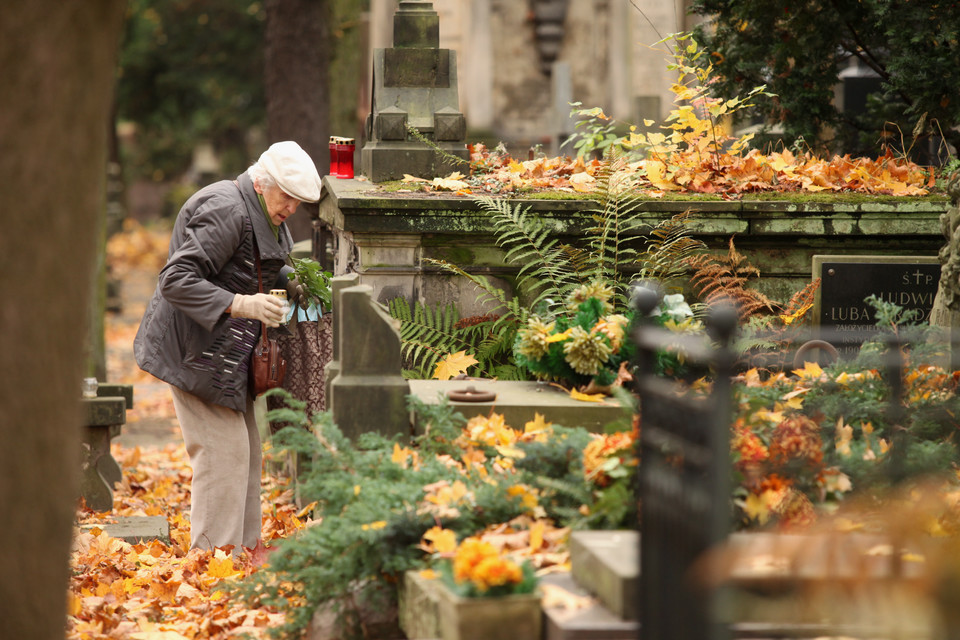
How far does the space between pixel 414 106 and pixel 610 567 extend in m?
4.69

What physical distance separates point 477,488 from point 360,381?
82cm

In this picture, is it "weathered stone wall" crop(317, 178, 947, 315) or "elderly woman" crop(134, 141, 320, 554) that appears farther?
"weathered stone wall" crop(317, 178, 947, 315)

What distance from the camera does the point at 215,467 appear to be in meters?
5.73

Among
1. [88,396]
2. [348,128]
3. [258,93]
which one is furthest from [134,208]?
[88,396]

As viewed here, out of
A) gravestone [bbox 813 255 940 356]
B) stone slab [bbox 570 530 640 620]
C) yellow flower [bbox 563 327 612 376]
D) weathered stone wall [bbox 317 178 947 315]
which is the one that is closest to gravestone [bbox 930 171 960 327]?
gravestone [bbox 813 255 940 356]

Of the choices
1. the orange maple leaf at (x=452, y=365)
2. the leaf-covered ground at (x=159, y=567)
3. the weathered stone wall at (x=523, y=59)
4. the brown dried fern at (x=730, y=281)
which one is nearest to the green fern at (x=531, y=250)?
the orange maple leaf at (x=452, y=365)

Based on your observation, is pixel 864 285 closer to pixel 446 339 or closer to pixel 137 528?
pixel 446 339

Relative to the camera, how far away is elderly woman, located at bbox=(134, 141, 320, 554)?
17.8 feet

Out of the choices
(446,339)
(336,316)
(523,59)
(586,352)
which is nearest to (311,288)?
(446,339)

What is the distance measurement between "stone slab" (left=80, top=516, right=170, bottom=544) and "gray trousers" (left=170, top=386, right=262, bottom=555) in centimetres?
52

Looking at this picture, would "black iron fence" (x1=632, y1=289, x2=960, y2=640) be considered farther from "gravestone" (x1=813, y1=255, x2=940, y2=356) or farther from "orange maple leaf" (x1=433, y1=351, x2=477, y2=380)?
"gravestone" (x1=813, y1=255, x2=940, y2=356)

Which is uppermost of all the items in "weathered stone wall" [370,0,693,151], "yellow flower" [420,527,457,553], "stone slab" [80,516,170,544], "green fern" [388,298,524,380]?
"weathered stone wall" [370,0,693,151]

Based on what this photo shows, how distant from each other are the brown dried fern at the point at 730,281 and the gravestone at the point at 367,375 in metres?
2.23

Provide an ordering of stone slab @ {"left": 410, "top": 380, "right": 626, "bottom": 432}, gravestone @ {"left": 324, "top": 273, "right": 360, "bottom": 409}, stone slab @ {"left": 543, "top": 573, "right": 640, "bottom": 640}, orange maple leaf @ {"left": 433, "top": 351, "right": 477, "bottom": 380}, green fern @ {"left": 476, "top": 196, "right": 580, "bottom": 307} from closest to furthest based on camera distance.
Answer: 1. stone slab @ {"left": 543, "top": 573, "right": 640, "bottom": 640}
2. stone slab @ {"left": 410, "top": 380, "right": 626, "bottom": 432}
3. gravestone @ {"left": 324, "top": 273, "right": 360, "bottom": 409}
4. orange maple leaf @ {"left": 433, "top": 351, "right": 477, "bottom": 380}
5. green fern @ {"left": 476, "top": 196, "right": 580, "bottom": 307}
